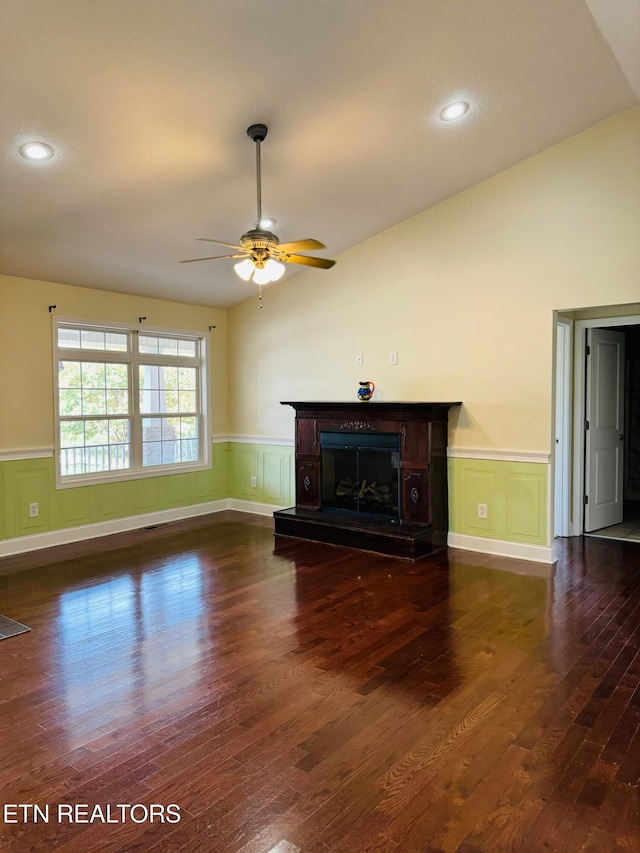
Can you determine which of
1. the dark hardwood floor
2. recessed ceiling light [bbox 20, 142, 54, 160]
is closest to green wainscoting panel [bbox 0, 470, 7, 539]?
the dark hardwood floor

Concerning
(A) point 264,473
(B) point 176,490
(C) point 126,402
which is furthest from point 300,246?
(B) point 176,490

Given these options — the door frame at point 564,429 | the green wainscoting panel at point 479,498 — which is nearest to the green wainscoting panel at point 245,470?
the green wainscoting panel at point 479,498

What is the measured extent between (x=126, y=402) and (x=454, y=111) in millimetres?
4074

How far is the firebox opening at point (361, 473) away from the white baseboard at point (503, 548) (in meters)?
0.60

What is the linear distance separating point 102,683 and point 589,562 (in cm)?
379

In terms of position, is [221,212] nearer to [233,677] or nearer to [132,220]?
[132,220]

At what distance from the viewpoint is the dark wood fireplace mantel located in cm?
487

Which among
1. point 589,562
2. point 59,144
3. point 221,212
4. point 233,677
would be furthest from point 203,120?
point 589,562

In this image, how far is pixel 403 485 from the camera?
5.05 metres

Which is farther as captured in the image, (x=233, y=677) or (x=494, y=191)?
(x=494, y=191)

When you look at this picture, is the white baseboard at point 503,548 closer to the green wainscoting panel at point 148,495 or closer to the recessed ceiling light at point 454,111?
the green wainscoting panel at point 148,495

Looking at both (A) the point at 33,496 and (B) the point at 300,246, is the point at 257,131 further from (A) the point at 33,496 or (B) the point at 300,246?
(A) the point at 33,496

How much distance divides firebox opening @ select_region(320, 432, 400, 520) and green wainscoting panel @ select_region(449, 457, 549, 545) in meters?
0.54

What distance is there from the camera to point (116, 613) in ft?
11.9
